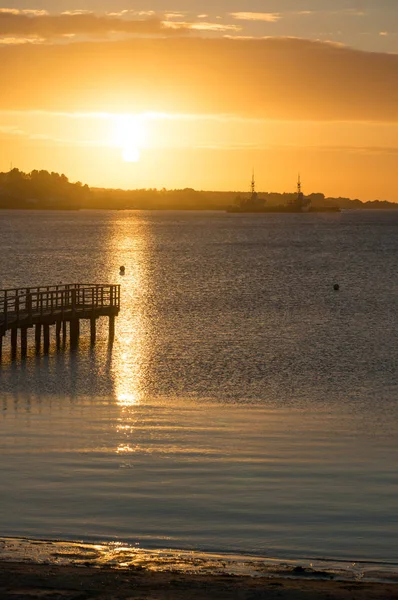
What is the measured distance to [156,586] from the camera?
14.4 metres

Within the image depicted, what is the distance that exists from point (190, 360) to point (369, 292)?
144ft

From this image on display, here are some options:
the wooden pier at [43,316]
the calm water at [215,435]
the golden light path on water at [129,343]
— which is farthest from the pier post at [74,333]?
the golden light path on water at [129,343]

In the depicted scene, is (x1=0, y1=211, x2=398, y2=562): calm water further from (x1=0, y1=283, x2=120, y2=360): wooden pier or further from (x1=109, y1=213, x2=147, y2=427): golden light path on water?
(x1=0, y1=283, x2=120, y2=360): wooden pier

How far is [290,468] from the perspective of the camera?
23531 millimetres

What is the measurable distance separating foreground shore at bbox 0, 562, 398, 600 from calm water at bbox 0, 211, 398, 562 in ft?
8.54

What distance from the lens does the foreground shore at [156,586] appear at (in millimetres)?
A: 13930

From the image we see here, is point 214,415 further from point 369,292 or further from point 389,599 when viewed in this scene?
point 369,292

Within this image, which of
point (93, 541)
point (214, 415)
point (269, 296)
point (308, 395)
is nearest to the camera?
point (93, 541)

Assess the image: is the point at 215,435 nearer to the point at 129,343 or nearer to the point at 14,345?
the point at 14,345

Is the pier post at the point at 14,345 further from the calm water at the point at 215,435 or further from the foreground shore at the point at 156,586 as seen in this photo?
the foreground shore at the point at 156,586

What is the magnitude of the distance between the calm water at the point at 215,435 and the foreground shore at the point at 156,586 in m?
2.60

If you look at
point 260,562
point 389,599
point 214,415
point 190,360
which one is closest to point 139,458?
point 214,415

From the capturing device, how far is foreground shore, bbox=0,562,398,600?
13930mm

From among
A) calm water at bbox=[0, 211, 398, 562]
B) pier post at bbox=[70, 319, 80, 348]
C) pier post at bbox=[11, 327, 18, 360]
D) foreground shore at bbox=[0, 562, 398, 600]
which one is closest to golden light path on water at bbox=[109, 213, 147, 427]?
calm water at bbox=[0, 211, 398, 562]
